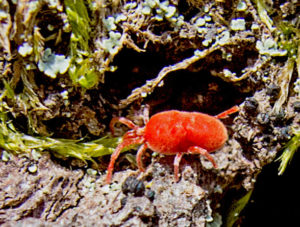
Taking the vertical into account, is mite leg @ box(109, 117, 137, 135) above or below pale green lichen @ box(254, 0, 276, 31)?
below

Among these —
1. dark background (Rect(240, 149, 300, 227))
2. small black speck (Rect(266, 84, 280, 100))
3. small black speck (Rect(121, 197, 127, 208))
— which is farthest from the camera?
dark background (Rect(240, 149, 300, 227))

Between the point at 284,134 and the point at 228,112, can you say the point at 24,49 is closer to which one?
the point at 228,112

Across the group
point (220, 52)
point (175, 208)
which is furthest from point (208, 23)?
point (175, 208)

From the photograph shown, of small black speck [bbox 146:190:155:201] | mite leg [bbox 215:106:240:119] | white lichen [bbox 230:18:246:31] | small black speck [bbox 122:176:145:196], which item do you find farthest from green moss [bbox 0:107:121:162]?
white lichen [bbox 230:18:246:31]

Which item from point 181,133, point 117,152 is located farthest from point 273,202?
point 117,152

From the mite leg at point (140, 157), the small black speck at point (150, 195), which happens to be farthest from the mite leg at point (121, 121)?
the small black speck at point (150, 195)

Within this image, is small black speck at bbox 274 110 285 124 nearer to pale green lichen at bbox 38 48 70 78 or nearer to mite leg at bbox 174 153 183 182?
mite leg at bbox 174 153 183 182
